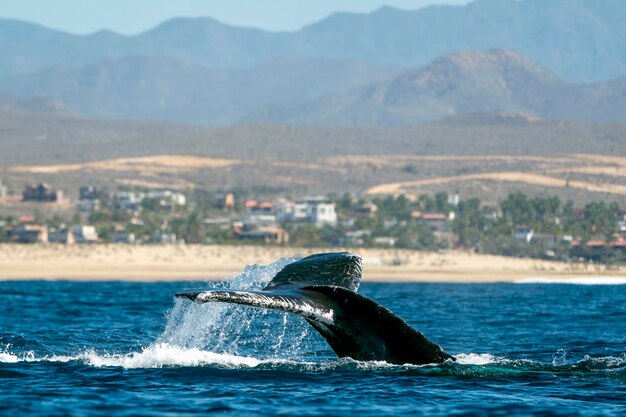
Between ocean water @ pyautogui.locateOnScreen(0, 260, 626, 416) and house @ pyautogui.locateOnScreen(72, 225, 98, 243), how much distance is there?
69.1m

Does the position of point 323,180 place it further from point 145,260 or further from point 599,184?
point 145,260

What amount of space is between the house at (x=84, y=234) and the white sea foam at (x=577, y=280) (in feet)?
127

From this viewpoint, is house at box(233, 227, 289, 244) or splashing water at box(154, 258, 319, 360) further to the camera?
house at box(233, 227, 289, 244)

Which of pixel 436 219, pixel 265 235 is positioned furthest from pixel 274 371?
pixel 436 219

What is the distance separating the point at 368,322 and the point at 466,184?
152 metres

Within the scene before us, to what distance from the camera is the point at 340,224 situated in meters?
120

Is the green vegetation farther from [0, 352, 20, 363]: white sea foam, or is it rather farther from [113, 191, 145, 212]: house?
[0, 352, 20, 363]: white sea foam

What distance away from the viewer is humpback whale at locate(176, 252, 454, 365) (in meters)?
19.9

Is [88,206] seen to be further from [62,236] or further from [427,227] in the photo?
[427,227]

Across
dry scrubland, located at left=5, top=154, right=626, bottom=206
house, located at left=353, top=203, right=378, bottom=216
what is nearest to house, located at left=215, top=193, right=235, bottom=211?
house, located at left=353, top=203, right=378, bottom=216

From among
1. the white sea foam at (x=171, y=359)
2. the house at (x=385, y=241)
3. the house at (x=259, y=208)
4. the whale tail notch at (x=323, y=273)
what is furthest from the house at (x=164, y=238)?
the whale tail notch at (x=323, y=273)

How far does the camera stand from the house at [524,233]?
10781 centimetres

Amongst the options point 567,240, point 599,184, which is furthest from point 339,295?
point 599,184

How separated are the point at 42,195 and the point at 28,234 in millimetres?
45411
